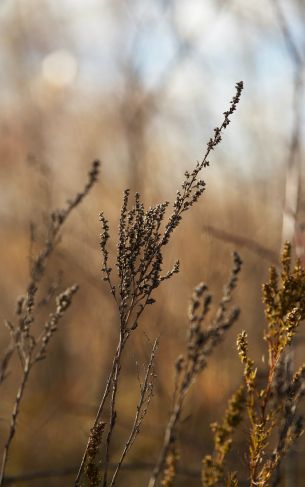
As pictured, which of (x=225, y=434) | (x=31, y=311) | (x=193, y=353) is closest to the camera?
(x=193, y=353)

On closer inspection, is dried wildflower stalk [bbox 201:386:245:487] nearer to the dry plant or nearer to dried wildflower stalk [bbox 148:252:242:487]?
the dry plant

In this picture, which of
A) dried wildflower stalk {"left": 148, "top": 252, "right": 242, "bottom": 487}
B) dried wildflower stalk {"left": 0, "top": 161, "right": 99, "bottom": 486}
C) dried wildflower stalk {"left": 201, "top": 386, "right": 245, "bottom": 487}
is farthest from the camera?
dried wildflower stalk {"left": 0, "top": 161, "right": 99, "bottom": 486}

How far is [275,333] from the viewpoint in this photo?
1548mm

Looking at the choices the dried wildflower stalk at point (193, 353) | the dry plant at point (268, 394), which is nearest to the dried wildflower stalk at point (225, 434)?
the dry plant at point (268, 394)

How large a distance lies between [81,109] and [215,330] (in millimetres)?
7945

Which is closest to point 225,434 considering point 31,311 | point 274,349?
point 274,349

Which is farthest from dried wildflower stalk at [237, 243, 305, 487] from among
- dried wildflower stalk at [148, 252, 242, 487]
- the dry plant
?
dried wildflower stalk at [148, 252, 242, 487]

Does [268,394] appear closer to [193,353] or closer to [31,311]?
[193,353]

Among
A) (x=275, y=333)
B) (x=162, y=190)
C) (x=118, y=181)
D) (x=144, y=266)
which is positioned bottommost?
(x=275, y=333)

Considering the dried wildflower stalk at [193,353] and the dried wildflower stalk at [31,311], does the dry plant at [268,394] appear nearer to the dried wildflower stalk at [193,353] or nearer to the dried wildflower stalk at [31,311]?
the dried wildflower stalk at [193,353]

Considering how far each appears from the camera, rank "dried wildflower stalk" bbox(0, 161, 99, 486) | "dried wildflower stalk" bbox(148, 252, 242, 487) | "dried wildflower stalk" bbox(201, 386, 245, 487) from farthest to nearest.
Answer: "dried wildflower stalk" bbox(0, 161, 99, 486) < "dried wildflower stalk" bbox(201, 386, 245, 487) < "dried wildflower stalk" bbox(148, 252, 242, 487)

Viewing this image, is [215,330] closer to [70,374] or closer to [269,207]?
[269,207]

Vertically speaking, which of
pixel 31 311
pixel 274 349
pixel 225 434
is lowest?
pixel 225 434

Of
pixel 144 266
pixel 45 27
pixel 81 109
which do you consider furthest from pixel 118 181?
pixel 144 266
